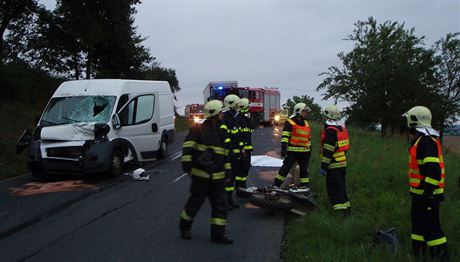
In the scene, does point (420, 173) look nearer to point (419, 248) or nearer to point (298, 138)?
point (419, 248)

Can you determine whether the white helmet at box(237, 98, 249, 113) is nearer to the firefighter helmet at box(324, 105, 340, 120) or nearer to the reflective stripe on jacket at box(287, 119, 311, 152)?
the reflective stripe on jacket at box(287, 119, 311, 152)

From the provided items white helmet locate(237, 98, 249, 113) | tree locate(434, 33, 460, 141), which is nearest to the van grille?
white helmet locate(237, 98, 249, 113)

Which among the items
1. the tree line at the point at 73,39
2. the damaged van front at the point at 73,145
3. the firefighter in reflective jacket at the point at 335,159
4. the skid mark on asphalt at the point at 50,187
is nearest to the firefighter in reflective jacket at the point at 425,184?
the firefighter in reflective jacket at the point at 335,159

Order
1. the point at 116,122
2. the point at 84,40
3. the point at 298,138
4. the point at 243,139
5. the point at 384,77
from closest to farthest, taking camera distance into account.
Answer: the point at 243,139 → the point at 298,138 → the point at 116,122 → the point at 84,40 → the point at 384,77

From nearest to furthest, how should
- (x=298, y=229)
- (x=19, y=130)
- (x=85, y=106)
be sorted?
1. (x=298, y=229)
2. (x=85, y=106)
3. (x=19, y=130)

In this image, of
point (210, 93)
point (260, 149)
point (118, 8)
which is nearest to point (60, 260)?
point (260, 149)

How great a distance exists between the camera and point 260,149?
19328 millimetres

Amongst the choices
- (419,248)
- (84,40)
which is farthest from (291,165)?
(84,40)

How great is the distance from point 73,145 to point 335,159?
6.32 meters

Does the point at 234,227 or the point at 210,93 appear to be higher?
the point at 210,93

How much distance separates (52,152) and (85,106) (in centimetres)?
171

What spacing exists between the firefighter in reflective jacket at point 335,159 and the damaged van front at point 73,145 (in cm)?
557

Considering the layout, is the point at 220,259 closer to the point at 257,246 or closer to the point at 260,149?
the point at 257,246

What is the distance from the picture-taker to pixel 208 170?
6613 millimetres
